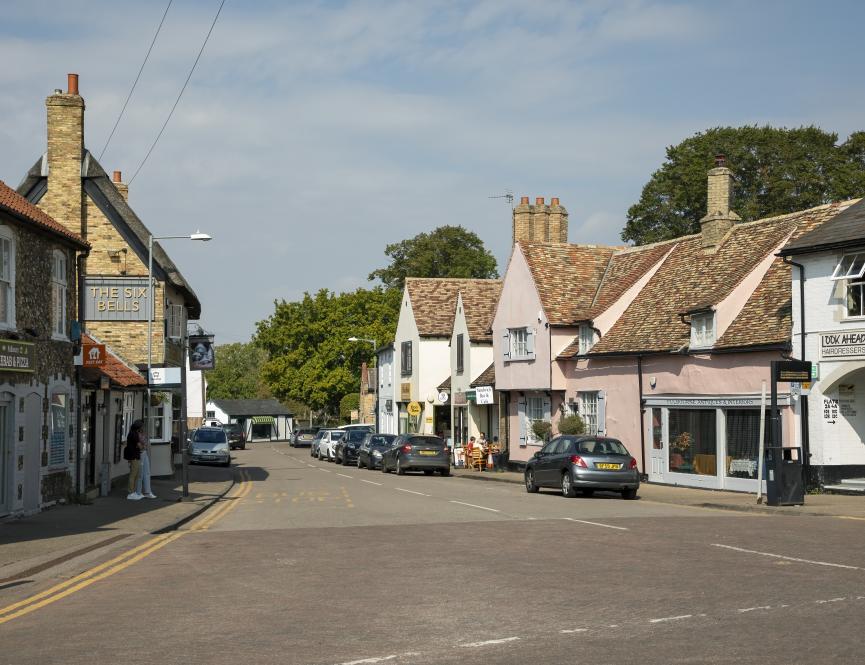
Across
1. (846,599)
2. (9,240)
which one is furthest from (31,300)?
(846,599)

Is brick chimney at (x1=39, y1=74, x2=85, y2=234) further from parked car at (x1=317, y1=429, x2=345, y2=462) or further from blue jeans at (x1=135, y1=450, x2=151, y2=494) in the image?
parked car at (x1=317, y1=429, x2=345, y2=462)

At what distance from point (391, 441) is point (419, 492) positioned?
1883 cm

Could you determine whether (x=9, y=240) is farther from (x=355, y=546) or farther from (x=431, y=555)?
(x=431, y=555)

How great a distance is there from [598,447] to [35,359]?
13492 mm

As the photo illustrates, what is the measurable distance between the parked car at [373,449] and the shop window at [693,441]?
17615 mm

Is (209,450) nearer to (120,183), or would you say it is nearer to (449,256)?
(120,183)

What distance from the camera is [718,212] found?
1430 inches

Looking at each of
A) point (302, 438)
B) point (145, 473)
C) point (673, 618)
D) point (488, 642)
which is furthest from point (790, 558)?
point (302, 438)

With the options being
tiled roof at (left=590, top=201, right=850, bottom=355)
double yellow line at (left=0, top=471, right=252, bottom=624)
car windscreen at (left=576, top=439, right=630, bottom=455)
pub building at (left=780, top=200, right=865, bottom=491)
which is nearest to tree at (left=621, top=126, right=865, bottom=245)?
tiled roof at (left=590, top=201, right=850, bottom=355)

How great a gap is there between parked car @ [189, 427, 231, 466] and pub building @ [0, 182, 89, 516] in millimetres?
26199

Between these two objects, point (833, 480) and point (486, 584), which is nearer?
point (486, 584)

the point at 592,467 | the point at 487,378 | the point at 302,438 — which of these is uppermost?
the point at 487,378

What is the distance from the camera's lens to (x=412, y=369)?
6025 cm

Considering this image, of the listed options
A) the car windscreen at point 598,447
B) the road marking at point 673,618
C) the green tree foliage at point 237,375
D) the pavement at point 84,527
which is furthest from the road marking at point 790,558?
the green tree foliage at point 237,375
